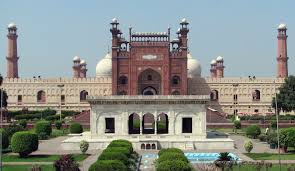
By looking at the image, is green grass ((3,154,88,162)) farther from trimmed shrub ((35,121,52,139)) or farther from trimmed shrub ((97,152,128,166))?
trimmed shrub ((35,121,52,139))

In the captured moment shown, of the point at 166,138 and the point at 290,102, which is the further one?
the point at 290,102

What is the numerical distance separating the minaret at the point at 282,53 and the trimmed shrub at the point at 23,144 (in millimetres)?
Result: 37091

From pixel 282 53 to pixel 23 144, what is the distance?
124 feet

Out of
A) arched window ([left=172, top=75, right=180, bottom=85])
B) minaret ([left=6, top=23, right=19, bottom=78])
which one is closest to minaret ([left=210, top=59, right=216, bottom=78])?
arched window ([left=172, top=75, right=180, bottom=85])

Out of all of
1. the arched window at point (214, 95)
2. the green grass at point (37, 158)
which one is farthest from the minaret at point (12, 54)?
the green grass at point (37, 158)

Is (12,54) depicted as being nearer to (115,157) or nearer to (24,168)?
(24,168)

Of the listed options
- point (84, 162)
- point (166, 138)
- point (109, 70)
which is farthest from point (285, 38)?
point (84, 162)

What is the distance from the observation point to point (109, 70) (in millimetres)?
58438

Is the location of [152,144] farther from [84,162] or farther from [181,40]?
[181,40]

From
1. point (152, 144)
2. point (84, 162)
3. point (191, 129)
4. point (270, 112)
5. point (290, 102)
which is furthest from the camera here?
point (270, 112)

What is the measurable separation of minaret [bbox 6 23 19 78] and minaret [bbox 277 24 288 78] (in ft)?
85.9

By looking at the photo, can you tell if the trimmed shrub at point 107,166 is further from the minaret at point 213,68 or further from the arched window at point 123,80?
the minaret at point 213,68

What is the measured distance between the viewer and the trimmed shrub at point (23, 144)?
2472 cm

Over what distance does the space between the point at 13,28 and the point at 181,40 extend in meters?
18.6
